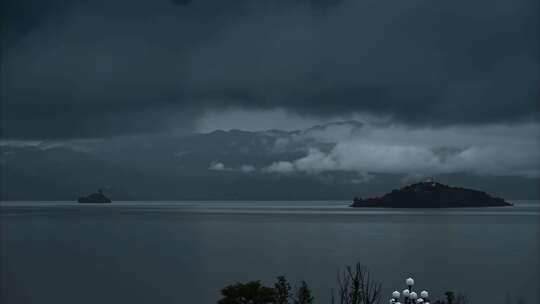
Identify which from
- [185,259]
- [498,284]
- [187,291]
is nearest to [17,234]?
[185,259]

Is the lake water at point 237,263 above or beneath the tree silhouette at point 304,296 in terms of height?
beneath

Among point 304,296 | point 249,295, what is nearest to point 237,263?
point 249,295

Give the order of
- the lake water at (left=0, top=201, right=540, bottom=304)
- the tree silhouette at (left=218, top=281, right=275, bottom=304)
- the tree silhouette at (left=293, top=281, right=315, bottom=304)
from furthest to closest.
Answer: the lake water at (left=0, top=201, right=540, bottom=304) < the tree silhouette at (left=218, top=281, right=275, bottom=304) < the tree silhouette at (left=293, top=281, right=315, bottom=304)

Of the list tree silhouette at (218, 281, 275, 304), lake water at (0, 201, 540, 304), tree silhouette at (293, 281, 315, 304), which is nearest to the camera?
tree silhouette at (293, 281, 315, 304)

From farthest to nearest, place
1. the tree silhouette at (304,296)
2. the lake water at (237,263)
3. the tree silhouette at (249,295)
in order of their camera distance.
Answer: the lake water at (237,263)
the tree silhouette at (249,295)
the tree silhouette at (304,296)

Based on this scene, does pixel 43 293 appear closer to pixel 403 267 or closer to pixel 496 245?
pixel 403 267

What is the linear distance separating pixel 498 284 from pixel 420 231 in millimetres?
85353

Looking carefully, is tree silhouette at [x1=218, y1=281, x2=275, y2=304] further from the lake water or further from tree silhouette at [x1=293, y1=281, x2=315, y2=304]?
the lake water

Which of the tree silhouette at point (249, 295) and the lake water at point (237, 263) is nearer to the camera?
the tree silhouette at point (249, 295)

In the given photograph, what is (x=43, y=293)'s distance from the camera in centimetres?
6316

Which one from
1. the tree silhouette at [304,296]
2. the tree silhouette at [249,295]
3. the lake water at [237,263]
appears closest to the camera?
the tree silhouette at [304,296]

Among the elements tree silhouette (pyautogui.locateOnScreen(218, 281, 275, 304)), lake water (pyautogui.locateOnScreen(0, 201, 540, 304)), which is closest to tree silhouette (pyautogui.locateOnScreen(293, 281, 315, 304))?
tree silhouette (pyautogui.locateOnScreen(218, 281, 275, 304))

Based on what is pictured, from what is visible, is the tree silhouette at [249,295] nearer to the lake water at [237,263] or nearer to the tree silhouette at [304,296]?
the tree silhouette at [304,296]

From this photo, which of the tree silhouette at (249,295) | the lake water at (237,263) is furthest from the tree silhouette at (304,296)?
the lake water at (237,263)
